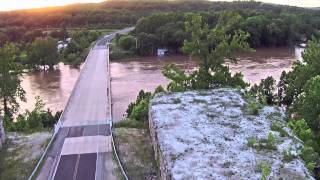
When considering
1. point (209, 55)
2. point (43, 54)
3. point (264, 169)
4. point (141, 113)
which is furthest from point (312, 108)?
point (43, 54)

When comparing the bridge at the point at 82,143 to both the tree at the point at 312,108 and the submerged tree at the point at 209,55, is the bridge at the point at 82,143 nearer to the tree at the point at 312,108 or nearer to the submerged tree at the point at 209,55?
the submerged tree at the point at 209,55

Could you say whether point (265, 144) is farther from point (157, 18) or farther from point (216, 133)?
point (157, 18)

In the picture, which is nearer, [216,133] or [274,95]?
[216,133]

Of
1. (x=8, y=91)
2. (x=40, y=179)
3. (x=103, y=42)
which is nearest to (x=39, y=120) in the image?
(x=8, y=91)

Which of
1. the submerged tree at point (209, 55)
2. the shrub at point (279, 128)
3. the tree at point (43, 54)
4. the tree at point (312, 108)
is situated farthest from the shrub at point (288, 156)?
the tree at point (43, 54)

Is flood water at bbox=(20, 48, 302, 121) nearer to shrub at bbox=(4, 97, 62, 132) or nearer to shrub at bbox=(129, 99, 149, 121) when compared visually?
shrub at bbox=(4, 97, 62, 132)

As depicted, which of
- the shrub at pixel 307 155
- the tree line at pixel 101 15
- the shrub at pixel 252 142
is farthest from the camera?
the tree line at pixel 101 15
